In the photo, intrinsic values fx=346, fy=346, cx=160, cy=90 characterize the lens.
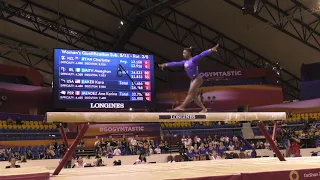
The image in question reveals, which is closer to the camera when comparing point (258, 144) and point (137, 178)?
point (137, 178)

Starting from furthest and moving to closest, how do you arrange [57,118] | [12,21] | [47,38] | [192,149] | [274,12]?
[47,38]
[12,21]
[274,12]
[192,149]
[57,118]

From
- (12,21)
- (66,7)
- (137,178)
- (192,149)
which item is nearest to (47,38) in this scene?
(12,21)

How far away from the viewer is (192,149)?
60.1 feet

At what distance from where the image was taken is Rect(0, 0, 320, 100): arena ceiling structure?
20297mm

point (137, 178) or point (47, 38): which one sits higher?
point (47, 38)

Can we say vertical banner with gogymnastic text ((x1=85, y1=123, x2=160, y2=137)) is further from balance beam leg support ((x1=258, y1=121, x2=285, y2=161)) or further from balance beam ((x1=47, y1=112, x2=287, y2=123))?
balance beam leg support ((x1=258, y1=121, x2=285, y2=161))

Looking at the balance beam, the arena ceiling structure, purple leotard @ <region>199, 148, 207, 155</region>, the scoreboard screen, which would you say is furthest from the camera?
the arena ceiling structure

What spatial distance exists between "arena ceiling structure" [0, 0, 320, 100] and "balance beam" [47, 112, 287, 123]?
12.6 metres

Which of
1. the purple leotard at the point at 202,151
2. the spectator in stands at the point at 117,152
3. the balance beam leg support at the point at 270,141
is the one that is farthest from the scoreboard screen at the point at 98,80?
the balance beam leg support at the point at 270,141

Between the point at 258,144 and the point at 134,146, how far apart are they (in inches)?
298

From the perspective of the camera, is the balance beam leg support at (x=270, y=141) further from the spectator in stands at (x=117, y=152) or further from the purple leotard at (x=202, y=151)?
the spectator in stands at (x=117, y=152)

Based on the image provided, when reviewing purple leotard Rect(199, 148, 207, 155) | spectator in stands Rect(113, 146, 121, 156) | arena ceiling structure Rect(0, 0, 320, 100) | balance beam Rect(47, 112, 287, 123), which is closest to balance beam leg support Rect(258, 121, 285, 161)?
balance beam Rect(47, 112, 287, 123)

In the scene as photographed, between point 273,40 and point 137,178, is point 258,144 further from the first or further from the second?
point 137,178

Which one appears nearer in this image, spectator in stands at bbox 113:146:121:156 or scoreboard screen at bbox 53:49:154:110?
Answer: scoreboard screen at bbox 53:49:154:110
